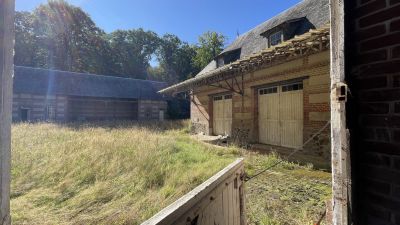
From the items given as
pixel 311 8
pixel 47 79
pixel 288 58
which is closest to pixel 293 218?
pixel 288 58

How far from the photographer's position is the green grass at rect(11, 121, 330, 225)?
4340 mm

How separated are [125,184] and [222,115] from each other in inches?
378

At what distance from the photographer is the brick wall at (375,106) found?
4.68 ft

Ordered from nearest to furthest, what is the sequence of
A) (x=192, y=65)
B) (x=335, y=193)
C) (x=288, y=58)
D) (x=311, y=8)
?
(x=335, y=193) → (x=288, y=58) → (x=311, y=8) → (x=192, y=65)

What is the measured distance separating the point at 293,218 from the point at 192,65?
42855 millimetres

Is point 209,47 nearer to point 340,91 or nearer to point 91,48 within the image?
point 91,48

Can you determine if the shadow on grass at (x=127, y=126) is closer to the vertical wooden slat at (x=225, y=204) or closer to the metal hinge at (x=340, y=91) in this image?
the vertical wooden slat at (x=225, y=204)

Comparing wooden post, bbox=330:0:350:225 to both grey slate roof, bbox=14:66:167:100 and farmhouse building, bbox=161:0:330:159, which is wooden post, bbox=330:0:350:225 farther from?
grey slate roof, bbox=14:66:167:100

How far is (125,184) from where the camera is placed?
19.2 ft

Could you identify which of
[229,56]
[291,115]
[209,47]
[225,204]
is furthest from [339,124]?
[209,47]

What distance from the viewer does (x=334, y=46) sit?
172 cm

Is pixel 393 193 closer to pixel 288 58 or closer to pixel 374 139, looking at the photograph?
pixel 374 139

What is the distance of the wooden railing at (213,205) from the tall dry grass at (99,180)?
1.88m

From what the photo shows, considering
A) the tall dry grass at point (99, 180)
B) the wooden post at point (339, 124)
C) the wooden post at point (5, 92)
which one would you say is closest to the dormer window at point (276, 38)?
the tall dry grass at point (99, 180)
